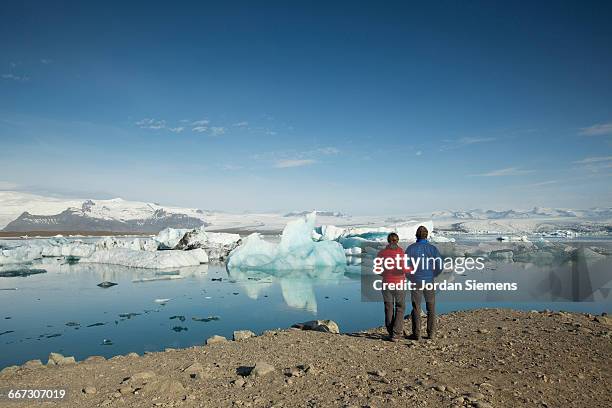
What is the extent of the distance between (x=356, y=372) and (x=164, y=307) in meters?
7.29

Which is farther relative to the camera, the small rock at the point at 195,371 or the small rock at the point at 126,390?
the small rock at the point at 195,371

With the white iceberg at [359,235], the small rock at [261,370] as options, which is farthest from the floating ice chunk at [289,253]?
the small rock at [261,370]

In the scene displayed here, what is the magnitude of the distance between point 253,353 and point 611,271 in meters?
17.2

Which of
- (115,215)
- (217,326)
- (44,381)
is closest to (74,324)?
(217,326)

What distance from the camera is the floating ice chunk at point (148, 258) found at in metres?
19.7

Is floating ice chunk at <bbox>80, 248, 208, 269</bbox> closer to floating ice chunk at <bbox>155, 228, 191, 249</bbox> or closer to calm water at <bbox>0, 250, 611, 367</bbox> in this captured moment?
calm water at <bbox>0, 250, 611, 367</bbox>

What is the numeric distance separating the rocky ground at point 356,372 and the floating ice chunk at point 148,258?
47.5 feet

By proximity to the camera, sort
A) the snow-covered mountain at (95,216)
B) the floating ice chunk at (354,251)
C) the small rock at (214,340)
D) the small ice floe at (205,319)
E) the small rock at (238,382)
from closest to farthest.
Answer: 1. the small rock at (238,382)
2. the small rock at (214,340)
3. the small ice floe at (205,319)
4. the floating ice chunk at (354,251)
5. the snow-covered mountain at (95,216)

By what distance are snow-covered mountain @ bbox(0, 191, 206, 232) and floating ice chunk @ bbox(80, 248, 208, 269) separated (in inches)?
3535

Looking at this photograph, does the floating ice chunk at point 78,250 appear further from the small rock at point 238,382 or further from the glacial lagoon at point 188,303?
the small rock at point 238,382

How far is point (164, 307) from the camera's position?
33.8 feet

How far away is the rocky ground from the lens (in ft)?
11.8

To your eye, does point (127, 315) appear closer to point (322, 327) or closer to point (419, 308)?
point (322, 327)

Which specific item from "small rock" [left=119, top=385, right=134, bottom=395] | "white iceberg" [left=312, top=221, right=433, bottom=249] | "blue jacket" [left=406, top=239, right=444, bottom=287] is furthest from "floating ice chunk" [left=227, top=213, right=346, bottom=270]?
"small rock" [left=119, top=385, right=134, bottom=395]
